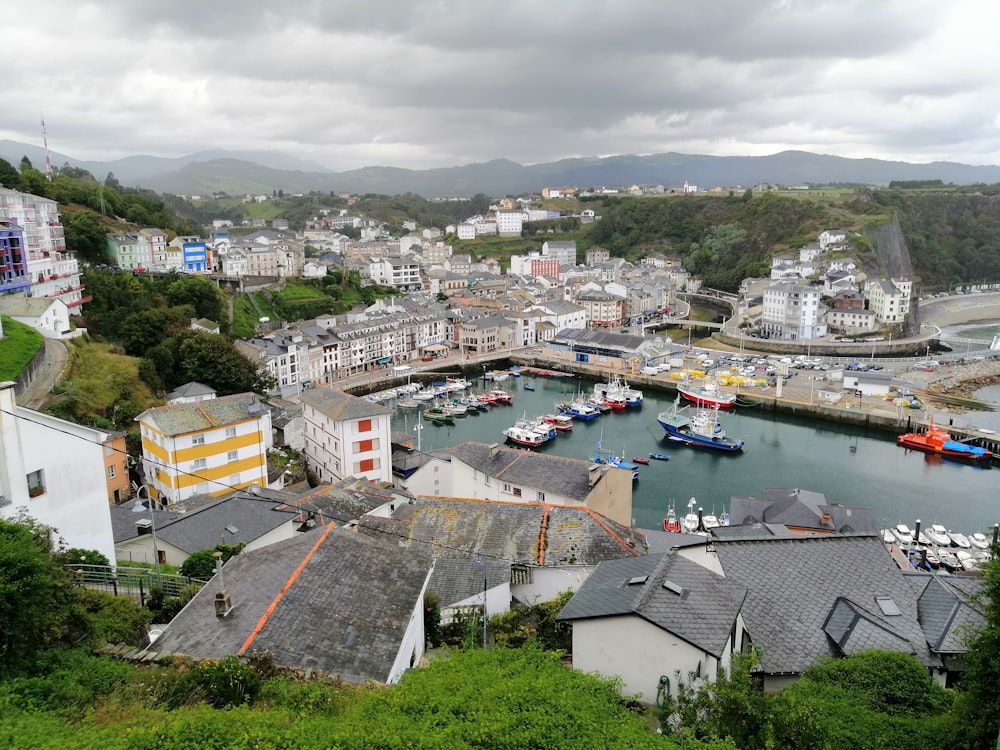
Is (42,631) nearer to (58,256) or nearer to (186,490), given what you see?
(186,490)

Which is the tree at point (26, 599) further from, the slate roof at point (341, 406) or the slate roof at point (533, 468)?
the slate roof at point (341, 406)

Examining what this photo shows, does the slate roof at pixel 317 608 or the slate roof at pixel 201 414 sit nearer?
the slate roof at pixel 317 608

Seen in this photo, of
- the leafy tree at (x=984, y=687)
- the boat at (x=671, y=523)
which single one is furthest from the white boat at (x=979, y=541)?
the leafy tree at (x=984, y=687)

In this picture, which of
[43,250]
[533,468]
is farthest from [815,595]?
[43,250]

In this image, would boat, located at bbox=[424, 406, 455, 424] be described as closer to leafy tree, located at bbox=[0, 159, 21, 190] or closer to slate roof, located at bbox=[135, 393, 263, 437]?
slate roof, located at bbox=[135, 393, 263, 437]

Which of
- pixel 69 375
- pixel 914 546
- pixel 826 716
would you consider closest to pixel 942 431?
pixel 914 546
